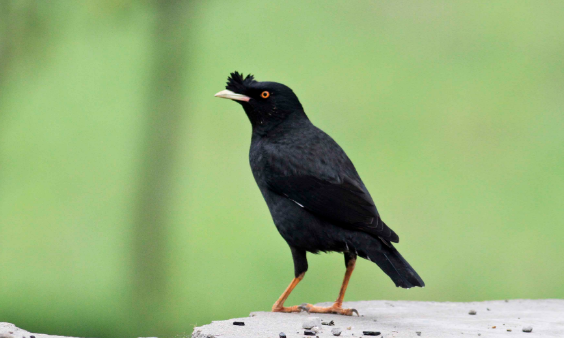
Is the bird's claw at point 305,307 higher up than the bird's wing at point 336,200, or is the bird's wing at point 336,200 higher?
the bird's wing at point 336,200

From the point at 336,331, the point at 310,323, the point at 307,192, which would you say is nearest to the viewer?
the point at 336,331

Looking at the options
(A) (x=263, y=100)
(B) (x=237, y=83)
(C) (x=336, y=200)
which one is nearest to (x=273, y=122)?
(A) (x=263, y=100)

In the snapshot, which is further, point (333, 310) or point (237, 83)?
point (237, 83)

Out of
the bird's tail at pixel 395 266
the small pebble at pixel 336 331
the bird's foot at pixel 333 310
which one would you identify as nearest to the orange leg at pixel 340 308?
the bird's foot at pixel 333 310

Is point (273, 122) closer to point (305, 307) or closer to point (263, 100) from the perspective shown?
point (263, 100)

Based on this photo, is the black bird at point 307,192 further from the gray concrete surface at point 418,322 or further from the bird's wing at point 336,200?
the gray concrete surface at point 418,322

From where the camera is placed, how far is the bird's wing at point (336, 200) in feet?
14.2

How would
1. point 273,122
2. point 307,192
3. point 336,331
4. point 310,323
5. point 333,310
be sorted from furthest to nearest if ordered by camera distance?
point 273,122
point 333,310
point 307,192
point 310,323
point 336,331

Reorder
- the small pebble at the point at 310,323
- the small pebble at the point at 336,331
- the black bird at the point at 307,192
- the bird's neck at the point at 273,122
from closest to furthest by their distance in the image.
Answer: the small pebble at the point at 336,331 → the small pebble at the point at 310,323 → the black bird at the point at 307,192 → the bird's neck at the point at 273,122

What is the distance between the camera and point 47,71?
26.0 ft

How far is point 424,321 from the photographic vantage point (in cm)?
452

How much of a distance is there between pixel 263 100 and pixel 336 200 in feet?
3.95

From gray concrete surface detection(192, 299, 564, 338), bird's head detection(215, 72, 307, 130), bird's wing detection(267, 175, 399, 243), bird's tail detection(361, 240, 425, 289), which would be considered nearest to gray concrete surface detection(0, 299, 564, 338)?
gray concrete surface detection(192, 299, 564, 338)

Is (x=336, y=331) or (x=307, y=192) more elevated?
(x=307, y=192)
